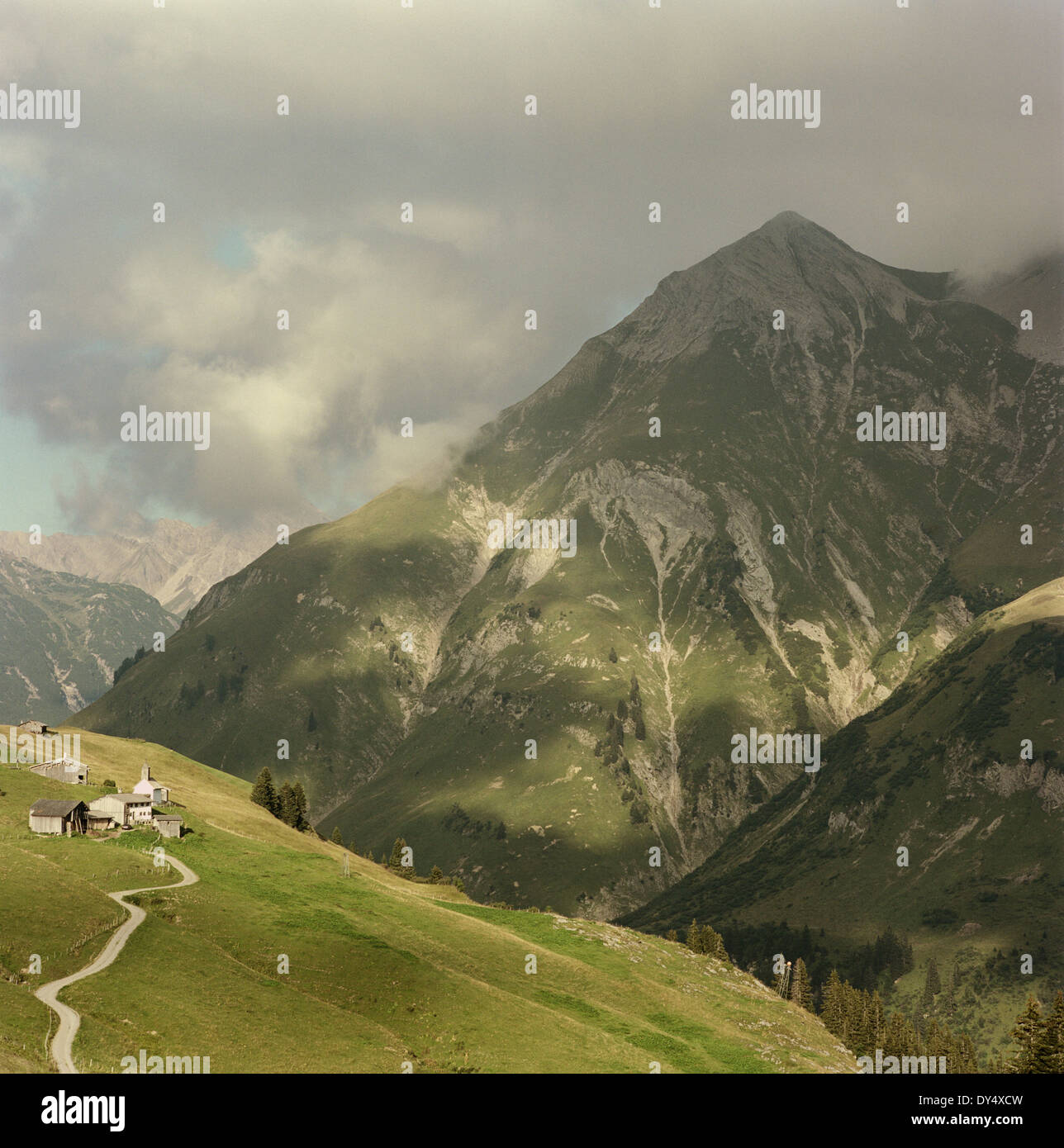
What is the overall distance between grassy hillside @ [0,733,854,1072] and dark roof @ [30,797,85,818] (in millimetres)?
2077

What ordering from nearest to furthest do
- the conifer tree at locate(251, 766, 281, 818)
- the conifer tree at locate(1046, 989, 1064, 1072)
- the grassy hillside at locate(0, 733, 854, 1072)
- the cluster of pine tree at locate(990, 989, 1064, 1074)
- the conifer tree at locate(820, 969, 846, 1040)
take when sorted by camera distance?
the grassy hillside at locate(0, 733, 854, 1072) < the conifer tree at locate(1046, 989, 1064, 1072) < the cluster of pine tree at locate(990, 989, 1064, 1074) < the conifer tree at locate(820, 969, 846, 1040) < the conifer tree at locate(251, 766, 281, 818)

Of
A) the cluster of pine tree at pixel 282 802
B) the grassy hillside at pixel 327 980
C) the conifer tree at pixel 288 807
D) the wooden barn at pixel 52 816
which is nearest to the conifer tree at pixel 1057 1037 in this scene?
the grassy hillside at pixel 327 980

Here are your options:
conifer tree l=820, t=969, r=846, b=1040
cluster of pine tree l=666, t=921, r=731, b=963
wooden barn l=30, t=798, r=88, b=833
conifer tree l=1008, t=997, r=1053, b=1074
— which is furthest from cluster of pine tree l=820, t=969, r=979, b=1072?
wooden barn l=30, t=798, r=88, b=833

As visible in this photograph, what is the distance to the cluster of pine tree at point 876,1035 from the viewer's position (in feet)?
509

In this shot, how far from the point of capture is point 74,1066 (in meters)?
62.1

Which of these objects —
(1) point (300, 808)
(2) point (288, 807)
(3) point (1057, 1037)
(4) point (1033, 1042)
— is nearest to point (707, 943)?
(1) point (300, 808)

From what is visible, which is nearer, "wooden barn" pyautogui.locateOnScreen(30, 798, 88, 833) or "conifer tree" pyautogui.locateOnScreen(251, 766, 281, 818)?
"wooden barn" pyautogui.locateOnScreen(30, 798, 88, 833)

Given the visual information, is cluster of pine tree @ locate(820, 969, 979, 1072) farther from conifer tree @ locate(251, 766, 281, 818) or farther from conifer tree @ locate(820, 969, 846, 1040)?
Result: conifer tree @ locate(251, 766, 281, 818)

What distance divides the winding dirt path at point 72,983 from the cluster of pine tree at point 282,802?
7760cm

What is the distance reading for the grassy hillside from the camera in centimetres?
7156

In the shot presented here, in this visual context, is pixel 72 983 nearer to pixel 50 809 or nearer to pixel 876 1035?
pixel 50 809

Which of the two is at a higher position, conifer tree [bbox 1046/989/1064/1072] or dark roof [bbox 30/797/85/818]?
dark roof [bbox 30/797/85/818]
